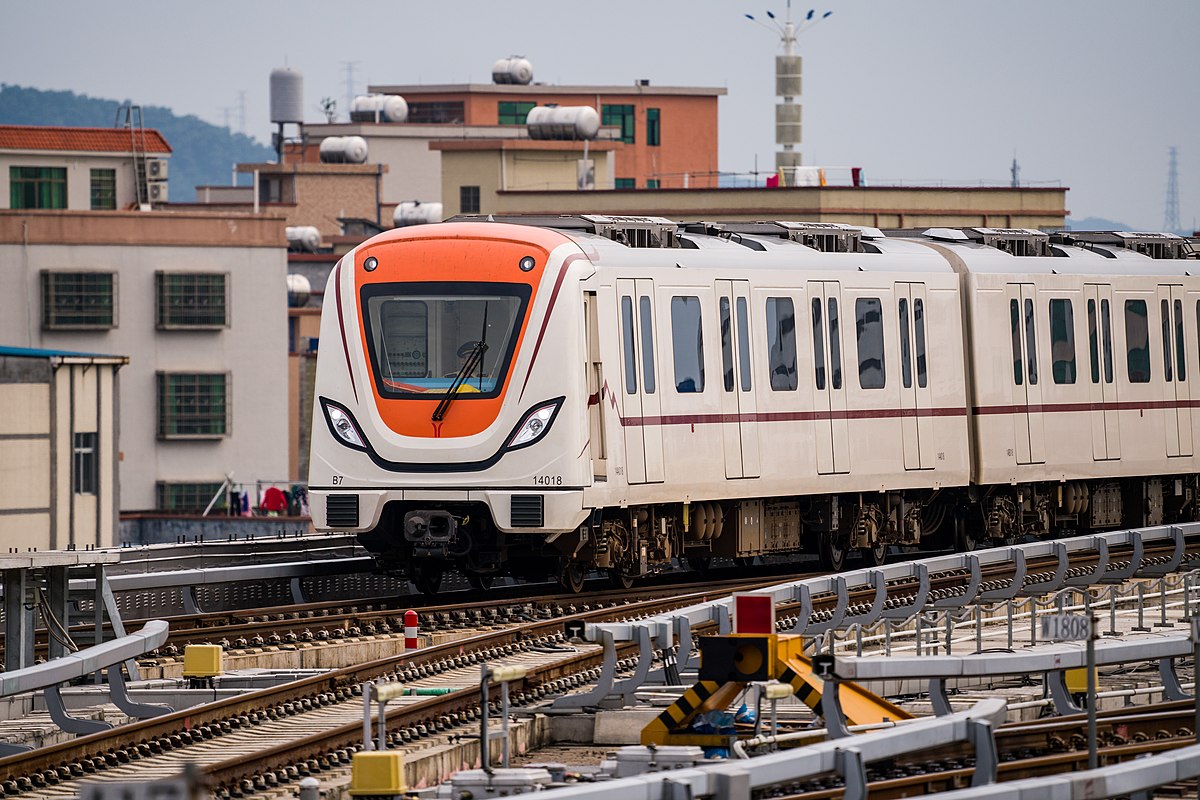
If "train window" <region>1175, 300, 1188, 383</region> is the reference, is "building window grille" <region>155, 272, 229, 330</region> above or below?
above

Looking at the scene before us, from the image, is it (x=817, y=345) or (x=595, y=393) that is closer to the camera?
(x=595, y=393)

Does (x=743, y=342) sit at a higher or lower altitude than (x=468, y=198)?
lower

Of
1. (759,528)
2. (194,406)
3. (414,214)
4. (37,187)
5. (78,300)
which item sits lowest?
(759,528)

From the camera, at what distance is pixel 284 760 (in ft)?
42.1

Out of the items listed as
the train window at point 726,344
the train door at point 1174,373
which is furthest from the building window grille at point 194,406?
the train window at point 726,344

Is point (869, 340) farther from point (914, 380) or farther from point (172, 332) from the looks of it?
point (172, 332)

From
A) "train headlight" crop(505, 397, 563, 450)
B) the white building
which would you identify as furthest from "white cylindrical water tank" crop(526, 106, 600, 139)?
"train headlight" crop(505, 397, 563, 450)

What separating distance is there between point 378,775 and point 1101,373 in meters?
17.8

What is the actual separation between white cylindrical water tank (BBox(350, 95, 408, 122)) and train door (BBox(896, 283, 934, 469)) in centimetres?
8516

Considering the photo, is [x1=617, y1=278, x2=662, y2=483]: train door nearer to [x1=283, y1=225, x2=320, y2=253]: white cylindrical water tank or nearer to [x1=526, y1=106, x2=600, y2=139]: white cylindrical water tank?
[x1=526, y1=106, x2=600, y2=139]: white cylindrical water tank

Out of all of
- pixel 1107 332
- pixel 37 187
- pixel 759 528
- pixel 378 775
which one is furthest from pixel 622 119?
pixel 378 775

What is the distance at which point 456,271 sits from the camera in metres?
20.5

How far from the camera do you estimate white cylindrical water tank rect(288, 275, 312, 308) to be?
77.7 metres

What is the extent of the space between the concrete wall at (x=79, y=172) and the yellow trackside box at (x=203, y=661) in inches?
1790
